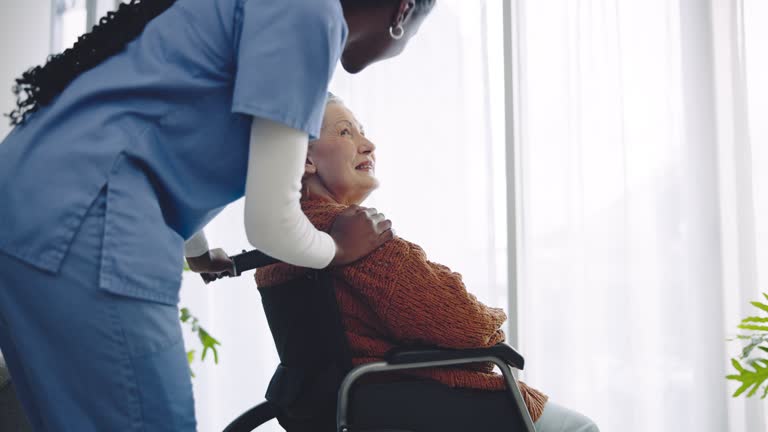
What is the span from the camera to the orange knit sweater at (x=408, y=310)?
112cm

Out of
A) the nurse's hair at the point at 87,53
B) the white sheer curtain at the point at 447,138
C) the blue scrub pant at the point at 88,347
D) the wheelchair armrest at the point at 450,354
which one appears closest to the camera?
the blue scrub pant at the point at 88,347

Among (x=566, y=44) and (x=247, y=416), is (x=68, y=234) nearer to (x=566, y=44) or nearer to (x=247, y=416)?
(x=247, y=416)

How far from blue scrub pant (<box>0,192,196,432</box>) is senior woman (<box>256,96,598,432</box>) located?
0.48 m

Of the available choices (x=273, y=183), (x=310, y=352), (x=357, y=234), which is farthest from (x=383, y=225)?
(x=273, y=183)

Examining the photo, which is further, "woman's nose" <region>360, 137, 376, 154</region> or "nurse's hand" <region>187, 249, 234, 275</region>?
"woman's nose" <region>360, 137, 376, 154</region>

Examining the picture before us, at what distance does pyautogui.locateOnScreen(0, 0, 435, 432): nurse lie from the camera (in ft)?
2.23

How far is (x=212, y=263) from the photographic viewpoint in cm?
116

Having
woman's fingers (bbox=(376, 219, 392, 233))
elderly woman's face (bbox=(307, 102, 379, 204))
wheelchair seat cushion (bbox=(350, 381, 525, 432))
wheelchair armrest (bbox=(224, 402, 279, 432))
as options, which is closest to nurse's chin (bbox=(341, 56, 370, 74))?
woman's fingers (bbox=(376, 219, 392, 233))

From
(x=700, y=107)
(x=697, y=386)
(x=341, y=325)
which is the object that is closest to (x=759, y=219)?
(x=700, y=107)

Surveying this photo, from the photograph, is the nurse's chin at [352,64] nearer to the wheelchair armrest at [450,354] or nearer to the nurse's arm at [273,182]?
the nurse's arm at [273,182]

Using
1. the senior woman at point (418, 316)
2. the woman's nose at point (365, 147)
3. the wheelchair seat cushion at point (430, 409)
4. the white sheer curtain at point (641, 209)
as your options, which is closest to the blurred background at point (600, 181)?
the white sheer curtain at point (641, 209)

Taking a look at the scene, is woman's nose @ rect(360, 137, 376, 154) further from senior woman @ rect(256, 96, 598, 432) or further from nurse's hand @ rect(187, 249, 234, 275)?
nurse's hand @ rect(187, 249, 234, 275)

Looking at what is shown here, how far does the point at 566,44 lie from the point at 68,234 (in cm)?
207

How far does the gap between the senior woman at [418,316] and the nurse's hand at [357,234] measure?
0.06 meters
